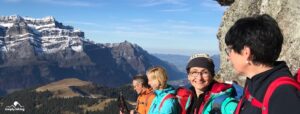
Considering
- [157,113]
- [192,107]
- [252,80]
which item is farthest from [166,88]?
[252,80]

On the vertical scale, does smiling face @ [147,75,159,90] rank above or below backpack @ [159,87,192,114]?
above

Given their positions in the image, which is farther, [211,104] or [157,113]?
[157,113]

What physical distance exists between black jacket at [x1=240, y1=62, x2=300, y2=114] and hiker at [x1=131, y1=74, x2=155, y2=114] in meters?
8.48

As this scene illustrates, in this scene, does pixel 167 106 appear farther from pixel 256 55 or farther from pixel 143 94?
pixel 256 55

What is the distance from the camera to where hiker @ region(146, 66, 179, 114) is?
34.8ft

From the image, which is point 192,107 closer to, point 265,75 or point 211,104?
point 211,104

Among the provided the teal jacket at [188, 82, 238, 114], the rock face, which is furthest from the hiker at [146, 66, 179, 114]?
the rock face

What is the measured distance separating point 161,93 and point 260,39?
6.24 meters

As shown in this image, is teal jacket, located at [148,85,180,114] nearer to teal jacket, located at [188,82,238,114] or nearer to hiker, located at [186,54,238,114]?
hiker, located at [186,54,238,114]

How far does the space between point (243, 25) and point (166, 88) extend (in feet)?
20.3

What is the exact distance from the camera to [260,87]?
5102mm

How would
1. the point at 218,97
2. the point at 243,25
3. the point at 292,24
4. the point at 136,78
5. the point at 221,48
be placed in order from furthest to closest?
the point at 221,48
the point at 292,24
the point at 136,78
the point at 218,97
the point at 243,25

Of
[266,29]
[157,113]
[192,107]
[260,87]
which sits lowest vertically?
[157,113]

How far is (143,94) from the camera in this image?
1478 centimetres
